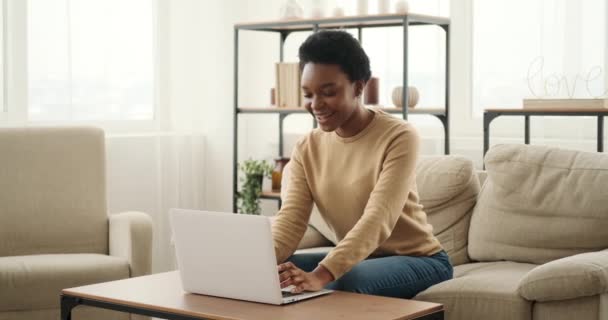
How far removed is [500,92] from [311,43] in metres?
1.96

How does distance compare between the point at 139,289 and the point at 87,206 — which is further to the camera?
the point at 87,206

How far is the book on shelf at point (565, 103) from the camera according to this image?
139 inches

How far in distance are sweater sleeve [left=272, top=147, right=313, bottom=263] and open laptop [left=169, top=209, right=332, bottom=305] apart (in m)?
0.36

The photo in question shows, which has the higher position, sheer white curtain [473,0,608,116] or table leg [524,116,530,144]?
sheer white curtain [473,0,608,116]

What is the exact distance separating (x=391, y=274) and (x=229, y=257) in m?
0.52

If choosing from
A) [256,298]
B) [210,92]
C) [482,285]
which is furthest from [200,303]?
[210,92]

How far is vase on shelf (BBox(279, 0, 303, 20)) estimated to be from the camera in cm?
440

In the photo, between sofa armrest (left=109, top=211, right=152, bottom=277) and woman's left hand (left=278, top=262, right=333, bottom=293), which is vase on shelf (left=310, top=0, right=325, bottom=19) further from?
woman's left hand (left=278, top=262, right=333, bottom=293)

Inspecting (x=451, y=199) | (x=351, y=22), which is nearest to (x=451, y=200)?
(x=451, y=199)

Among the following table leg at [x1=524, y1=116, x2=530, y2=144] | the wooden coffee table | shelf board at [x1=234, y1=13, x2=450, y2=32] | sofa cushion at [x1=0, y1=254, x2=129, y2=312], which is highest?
shelf board at [x1=234, y1=13, x2=450, y2=32]

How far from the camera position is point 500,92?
4234 mm

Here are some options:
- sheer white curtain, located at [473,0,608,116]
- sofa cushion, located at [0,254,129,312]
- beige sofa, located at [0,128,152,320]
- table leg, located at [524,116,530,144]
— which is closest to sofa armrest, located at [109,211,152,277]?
beige sofa, located at [0,128,152,320]

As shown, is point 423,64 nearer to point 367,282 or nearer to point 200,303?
point 367,282

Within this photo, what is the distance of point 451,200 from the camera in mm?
3363
